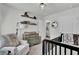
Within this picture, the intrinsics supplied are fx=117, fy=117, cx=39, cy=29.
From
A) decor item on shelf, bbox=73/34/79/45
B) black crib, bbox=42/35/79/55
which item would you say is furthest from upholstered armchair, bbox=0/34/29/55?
decor item on shelf, bbox=73/34/79/45

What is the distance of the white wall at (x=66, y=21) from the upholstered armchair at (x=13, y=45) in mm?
403

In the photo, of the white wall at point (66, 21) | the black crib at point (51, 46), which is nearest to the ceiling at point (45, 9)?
the white wall at point (66, 21)

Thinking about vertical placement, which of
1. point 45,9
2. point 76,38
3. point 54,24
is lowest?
point 76,38

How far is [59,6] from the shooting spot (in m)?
1.55

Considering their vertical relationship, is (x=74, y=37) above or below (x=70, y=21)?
below

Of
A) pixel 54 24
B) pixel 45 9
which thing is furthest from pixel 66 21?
pixel 45 9

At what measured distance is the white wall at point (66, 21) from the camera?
4.96ft

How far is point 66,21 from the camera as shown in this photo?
1.54 meters

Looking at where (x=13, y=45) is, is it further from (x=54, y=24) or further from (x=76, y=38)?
(x=76, y=38)

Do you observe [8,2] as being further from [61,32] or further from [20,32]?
[61,32]

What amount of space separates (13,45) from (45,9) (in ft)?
2.07

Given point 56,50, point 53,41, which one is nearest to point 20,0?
point 53,41
